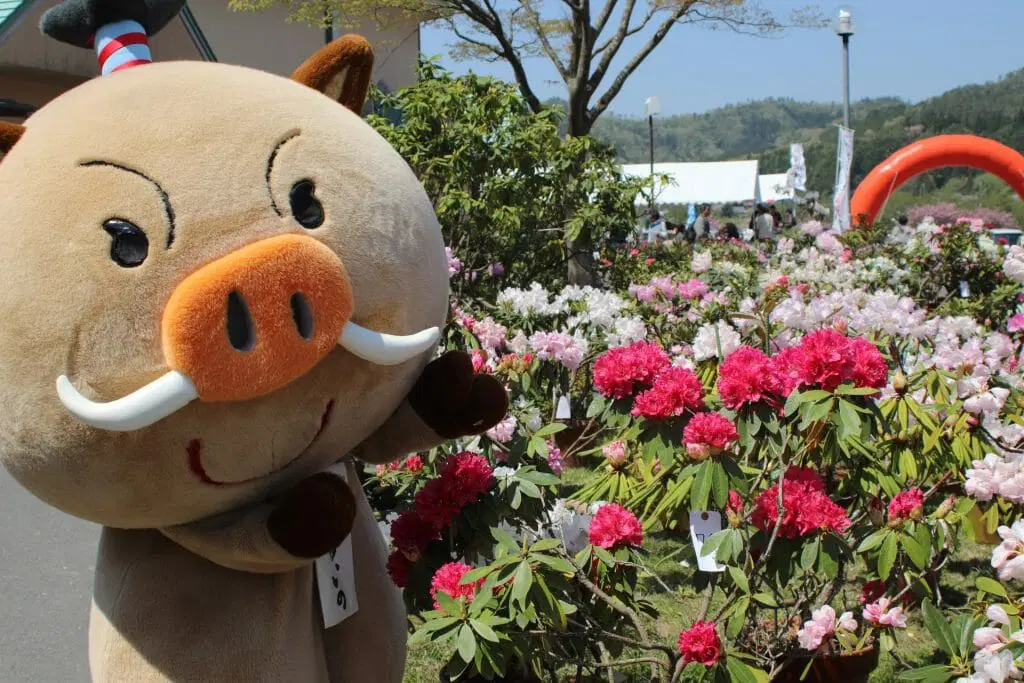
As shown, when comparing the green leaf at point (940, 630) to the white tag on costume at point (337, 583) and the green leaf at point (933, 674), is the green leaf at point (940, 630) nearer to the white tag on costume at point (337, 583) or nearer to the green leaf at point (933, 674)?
the green leaf at point (933, 674)

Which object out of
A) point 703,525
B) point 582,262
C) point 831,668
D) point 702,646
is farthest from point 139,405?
point 582,262

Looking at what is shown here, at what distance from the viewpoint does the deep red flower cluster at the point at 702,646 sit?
2.25m

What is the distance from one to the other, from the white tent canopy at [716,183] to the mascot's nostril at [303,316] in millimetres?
27321

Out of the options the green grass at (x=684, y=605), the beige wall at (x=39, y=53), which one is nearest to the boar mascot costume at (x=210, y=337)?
the green grass at (x=684, y=605)

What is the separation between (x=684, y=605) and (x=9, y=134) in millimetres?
3176

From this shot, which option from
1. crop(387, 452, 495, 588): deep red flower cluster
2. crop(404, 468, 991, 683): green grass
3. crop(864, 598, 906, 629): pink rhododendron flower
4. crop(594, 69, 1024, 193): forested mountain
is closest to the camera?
crop(387, 452, 495, 588): deep red flower cluster

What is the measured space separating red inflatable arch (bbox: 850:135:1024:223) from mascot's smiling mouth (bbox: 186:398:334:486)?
2027 centimetres

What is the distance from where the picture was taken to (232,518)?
6.54 feet

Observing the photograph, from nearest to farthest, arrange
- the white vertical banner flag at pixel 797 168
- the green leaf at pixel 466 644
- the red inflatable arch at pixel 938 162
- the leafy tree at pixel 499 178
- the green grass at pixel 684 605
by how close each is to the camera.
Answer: the green leaf at pixel 466 644
the green grass at pixel 684 605
the leafy tree at pixel 499 178
the red inflatable arch at pixel 938 162
the white vertical banner flag at pixel 797 168

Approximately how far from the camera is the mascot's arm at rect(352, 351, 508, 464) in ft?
7.34

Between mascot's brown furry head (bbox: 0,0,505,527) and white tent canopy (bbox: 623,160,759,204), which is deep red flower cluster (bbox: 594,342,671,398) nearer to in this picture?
mascot's brown furry head (bbox: 0,0,505,527)

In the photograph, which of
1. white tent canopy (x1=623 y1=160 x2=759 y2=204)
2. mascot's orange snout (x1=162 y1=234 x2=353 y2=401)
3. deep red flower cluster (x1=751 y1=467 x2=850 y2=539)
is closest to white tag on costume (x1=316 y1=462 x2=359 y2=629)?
mascot's orange snout (x1=162 y1=234 x2=353 y2=401)

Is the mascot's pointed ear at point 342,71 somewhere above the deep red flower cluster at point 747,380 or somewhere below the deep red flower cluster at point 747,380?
above

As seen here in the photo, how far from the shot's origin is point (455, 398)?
223 cm
